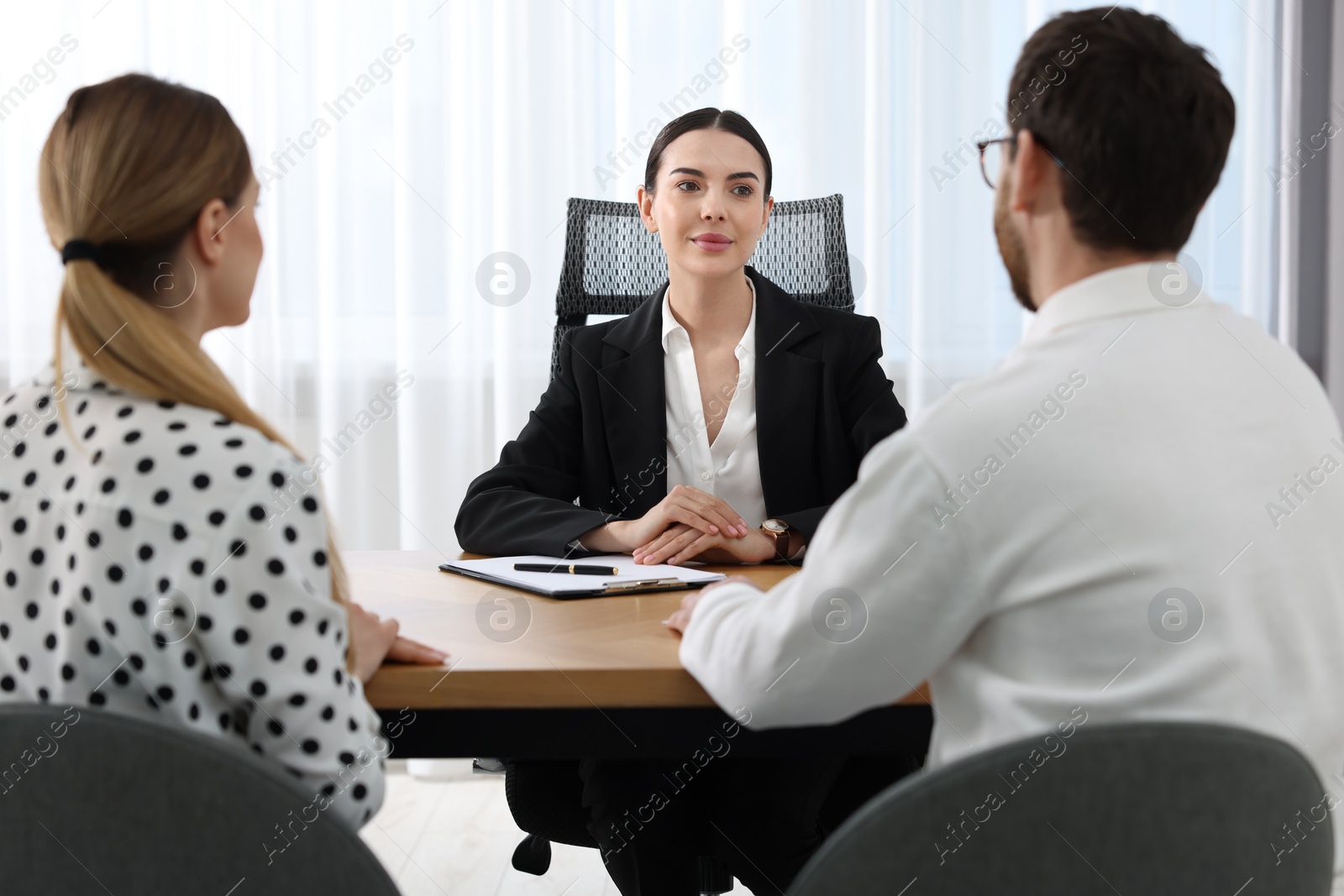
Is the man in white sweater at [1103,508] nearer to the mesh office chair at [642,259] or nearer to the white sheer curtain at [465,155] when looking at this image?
the mesh office chair at [642,259]

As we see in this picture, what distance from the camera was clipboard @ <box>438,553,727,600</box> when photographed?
1203mm

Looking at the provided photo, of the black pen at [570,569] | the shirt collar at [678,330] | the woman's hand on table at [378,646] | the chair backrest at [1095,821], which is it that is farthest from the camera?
the shirt collar at [678,330]

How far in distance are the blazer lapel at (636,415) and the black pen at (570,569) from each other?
429mm

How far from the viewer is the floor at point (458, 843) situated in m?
2.15

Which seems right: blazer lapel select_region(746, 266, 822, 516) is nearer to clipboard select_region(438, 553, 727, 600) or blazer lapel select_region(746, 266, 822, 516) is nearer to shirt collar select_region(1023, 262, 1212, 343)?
clipboard select_region(438, 553, 727, 600)

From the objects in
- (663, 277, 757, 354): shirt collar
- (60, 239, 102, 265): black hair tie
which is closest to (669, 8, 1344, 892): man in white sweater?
(60, 239, 102, 265): black hair tie

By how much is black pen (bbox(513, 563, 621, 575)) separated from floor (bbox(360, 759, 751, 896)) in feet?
2.98

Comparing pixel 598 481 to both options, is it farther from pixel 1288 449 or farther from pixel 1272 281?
pixel 1272 281

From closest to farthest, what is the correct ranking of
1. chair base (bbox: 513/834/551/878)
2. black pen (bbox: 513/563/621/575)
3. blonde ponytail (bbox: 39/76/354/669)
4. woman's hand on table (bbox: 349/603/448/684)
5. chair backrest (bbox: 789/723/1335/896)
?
1. chair backrest (bbox: 789/723/1335/896)
2. blonde ponytail (bbox: 39/76/354/669)
3. woman's hand on table (bbox: 349/603/448/684)
4. black pen (bbox: 513/563/621/575)
5. chair base (bbox: 513/834/551/878)

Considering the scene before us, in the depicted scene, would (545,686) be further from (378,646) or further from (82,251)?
(82,251)

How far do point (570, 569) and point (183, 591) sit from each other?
63cm

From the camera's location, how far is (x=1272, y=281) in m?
2.91

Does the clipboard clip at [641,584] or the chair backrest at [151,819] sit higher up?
the chair backrest at [151,819]

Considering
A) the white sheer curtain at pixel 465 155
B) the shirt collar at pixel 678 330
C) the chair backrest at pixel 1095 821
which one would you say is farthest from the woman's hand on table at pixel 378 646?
the white sheer curtain at pixel 465 155
